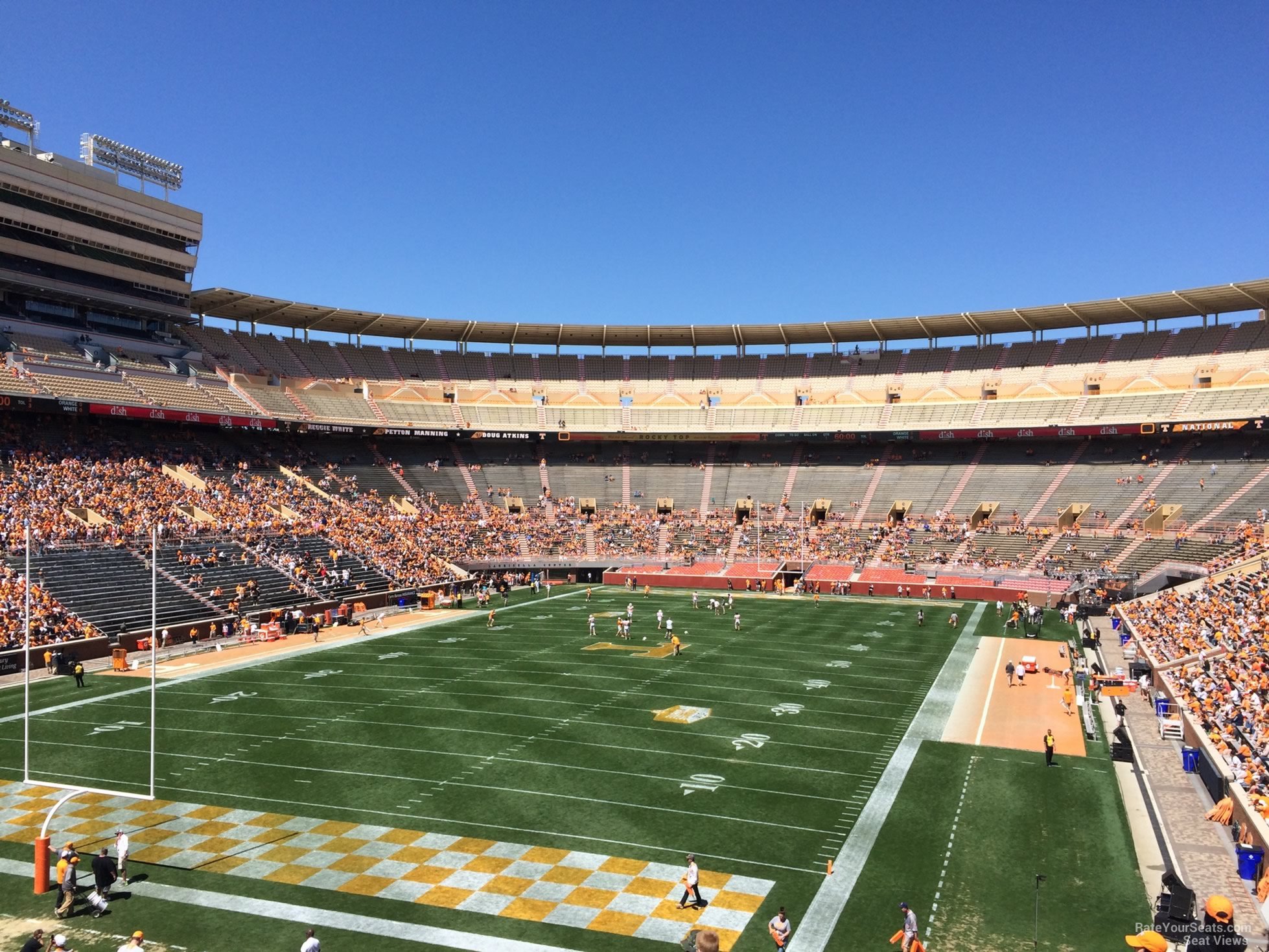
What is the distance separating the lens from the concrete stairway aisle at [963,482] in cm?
6362

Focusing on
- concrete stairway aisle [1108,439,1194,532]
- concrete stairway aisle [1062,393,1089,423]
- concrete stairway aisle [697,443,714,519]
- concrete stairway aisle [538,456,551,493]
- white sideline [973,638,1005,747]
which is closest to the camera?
white sideline [973,638,1005,747]

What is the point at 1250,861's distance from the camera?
14.2 m

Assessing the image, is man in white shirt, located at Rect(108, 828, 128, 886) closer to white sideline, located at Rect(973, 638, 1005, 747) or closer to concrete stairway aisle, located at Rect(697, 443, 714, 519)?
white sideline, located at Rect(973, 638, 1005, 747)

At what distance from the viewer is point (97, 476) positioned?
46.0m

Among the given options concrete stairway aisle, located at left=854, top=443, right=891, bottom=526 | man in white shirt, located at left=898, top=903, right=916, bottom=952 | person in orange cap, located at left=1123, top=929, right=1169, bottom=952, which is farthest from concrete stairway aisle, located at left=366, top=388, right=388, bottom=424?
person in orange cap, located at left=1123, top=929, right=1169, bottom=952

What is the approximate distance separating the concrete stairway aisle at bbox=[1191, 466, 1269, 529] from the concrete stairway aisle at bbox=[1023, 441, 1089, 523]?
9.83 m

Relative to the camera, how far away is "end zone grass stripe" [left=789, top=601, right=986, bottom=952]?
43.4ft

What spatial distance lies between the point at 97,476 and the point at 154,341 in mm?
17076

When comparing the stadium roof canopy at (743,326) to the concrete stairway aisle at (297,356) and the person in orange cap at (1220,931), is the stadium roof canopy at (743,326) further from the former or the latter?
the person in orange cap at (1220,931)

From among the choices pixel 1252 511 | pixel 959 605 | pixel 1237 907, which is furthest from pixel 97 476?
pixel 1252 511

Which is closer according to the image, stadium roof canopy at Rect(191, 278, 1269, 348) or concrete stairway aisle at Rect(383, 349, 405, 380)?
stadium roof canopy at Rect(191, 278, 1269, 348)

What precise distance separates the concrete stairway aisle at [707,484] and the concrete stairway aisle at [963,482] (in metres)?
18.4

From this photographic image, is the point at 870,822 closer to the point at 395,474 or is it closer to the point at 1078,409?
the point at 1078,409

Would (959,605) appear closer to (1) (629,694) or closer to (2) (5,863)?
(1) (629,694)
